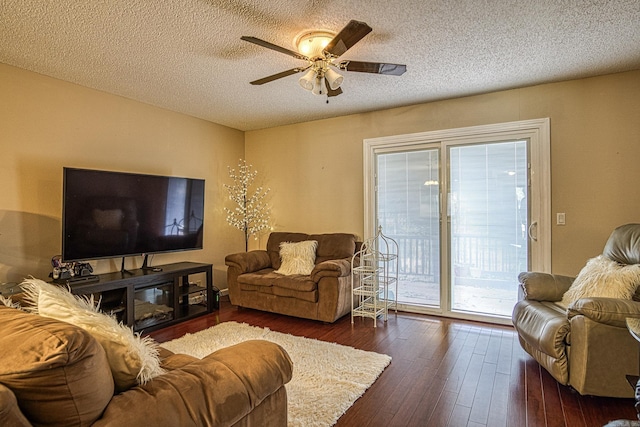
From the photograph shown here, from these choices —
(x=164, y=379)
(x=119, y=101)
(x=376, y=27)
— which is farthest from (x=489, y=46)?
(x=119, y=101)

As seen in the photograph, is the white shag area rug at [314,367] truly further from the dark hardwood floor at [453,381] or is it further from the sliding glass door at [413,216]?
the sliding glass door at [413,216]

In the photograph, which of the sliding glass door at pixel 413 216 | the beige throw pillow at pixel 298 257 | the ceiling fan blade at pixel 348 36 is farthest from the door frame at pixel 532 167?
the ceiling fan blade at pixel 348 36

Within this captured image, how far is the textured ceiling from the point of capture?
6.84 ft

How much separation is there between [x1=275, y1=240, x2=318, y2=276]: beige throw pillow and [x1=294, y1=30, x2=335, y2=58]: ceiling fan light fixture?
7.70 ft

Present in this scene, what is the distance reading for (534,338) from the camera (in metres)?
2.35

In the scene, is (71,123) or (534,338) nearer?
(534,338)

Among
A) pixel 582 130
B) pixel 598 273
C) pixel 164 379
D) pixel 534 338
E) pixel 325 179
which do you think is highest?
pixel 582 130

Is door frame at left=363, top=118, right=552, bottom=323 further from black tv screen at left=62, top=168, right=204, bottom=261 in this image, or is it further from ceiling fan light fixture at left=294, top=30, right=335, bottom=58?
black tv screen at left=62, top=168, right=204, bottom=261

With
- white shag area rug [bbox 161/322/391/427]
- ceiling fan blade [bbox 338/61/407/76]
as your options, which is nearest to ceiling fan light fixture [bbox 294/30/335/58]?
ceiling fan blade [bbox 338/61/407/76]

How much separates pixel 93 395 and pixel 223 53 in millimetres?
2461

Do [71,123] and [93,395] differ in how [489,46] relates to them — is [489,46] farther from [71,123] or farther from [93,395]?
[71,123]

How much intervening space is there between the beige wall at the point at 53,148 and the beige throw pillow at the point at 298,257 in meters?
1.29

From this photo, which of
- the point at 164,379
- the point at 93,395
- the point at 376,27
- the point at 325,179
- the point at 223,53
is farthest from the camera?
the point at 325,179

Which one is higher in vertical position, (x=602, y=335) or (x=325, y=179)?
(x=325, y=179)
